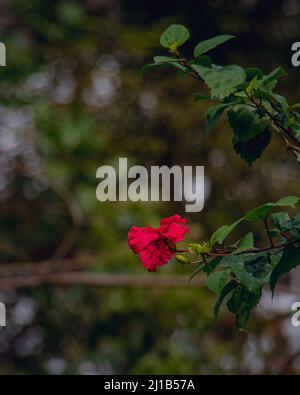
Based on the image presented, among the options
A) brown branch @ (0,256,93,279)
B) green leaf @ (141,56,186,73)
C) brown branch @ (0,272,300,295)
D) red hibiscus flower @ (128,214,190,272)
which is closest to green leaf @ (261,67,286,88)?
green leaf @ (141,56,186,73)

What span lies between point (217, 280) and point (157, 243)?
3.4 inches

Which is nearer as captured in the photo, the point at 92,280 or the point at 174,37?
the point at 174,37

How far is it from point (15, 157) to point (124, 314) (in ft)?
2.41

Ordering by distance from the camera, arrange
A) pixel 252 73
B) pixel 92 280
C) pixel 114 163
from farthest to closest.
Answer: pixel 114 163, pixel 92 280, pixel 252 73

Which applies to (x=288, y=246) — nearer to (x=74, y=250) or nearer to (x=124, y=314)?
(x=124, y=314)

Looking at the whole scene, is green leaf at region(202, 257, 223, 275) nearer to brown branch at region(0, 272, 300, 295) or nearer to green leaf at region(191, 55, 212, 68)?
green leaf at region(191, 55, 212, 68)

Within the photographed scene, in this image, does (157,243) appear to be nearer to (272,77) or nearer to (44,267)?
(272,77)

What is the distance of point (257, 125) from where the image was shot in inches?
41.5

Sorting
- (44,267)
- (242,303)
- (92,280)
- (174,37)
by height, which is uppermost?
(44,267)

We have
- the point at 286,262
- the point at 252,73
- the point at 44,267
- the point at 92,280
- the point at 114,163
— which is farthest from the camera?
the point at 114,163

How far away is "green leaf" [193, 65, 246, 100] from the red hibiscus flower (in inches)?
6.6

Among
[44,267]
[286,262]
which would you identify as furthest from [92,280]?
[286,262]

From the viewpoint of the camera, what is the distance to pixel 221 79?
1015mm
